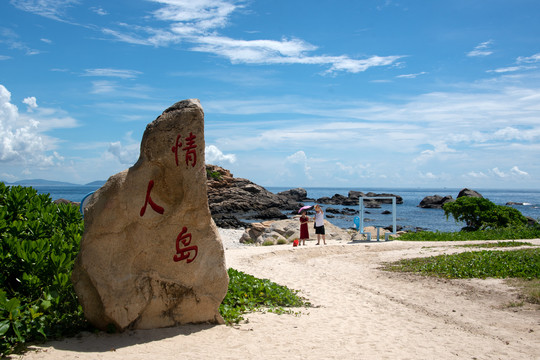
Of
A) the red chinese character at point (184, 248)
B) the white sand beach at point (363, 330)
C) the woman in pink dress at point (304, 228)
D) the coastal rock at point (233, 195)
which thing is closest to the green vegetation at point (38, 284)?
the white sand beach at point (363, 330)

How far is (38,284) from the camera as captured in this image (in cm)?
593

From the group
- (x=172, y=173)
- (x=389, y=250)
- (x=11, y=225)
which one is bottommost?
(x=389, y=250)

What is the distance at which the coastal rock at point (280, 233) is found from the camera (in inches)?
805

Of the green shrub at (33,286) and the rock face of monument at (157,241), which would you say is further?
the rock face of monument at (157,241)

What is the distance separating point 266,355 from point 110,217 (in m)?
2.70

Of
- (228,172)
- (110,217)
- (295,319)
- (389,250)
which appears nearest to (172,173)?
(110,217)

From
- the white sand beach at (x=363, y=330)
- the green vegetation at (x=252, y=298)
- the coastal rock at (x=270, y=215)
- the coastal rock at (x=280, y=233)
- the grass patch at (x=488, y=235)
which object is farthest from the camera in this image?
the coastal rock at (x=270, y=215)

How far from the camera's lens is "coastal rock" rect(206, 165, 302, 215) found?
5447 cm

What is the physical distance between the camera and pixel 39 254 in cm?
598

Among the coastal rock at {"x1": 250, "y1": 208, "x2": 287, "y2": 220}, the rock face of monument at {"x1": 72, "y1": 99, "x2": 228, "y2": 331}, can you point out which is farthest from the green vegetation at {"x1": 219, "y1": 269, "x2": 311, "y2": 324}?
the coastal rock at {"x1": 250, "y1": 208, "x2": 287, "y2": 220}

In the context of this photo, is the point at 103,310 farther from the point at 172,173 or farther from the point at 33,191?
the point at 33,191

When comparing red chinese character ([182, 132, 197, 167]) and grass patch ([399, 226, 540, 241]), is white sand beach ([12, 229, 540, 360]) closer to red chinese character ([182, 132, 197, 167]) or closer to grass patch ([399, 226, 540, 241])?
red chinese character ([182, 132, 197, 167])

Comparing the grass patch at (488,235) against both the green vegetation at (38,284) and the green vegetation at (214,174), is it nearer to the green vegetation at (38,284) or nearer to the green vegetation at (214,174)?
the green vegetation at (38,284)

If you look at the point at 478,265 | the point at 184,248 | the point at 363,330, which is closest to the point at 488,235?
the point at 478,265
